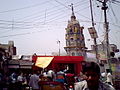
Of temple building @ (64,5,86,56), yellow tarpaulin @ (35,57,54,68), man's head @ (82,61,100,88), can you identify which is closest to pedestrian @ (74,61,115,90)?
man's head @ (82,61,100,88)

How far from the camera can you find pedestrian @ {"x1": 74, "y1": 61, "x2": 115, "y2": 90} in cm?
353

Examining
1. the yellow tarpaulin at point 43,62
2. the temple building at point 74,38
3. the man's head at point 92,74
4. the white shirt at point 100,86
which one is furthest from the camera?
the temple building at point 74,38

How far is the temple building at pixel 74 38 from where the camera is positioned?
6550 cm

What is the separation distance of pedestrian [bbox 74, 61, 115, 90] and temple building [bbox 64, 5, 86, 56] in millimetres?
60421

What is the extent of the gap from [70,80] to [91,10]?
8.77 m

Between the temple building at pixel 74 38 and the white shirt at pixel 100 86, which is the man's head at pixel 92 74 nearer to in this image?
the white shirt at pixel 100 86

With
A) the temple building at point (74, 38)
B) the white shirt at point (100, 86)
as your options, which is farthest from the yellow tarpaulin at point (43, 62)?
Result: the temple building at point (74, 38)

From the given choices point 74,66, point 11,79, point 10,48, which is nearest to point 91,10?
point 74,66

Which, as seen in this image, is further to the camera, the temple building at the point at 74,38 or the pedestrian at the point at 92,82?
the temple building at the point at 74,38

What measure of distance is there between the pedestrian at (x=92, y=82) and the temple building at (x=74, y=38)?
198 ft

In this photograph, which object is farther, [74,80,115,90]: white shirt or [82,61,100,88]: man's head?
[82,61,100,88]: man's head

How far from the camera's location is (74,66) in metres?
27.5

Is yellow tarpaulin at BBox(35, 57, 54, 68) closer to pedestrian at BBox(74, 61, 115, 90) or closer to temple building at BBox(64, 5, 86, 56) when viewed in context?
pedestrian at BBox(74, 61, 115, 90)

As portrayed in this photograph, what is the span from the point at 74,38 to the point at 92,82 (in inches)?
2511
